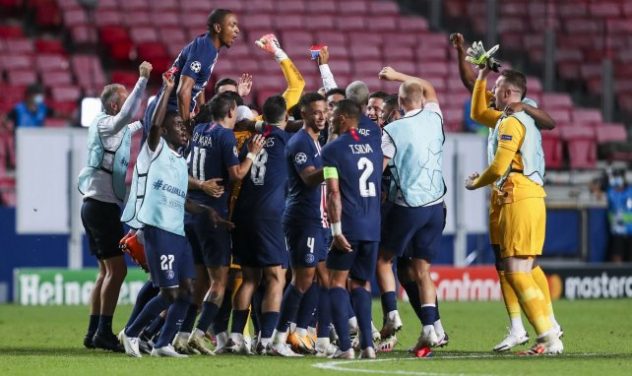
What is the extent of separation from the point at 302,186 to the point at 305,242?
0.46 metres

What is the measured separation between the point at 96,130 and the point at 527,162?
3.83 meters

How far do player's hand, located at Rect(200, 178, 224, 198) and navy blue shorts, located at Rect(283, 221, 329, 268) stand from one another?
0.61 meters

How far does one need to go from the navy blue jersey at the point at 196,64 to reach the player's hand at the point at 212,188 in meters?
0.87

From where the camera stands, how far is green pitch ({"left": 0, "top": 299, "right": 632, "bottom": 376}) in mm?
10625

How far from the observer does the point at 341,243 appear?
37.1 ft

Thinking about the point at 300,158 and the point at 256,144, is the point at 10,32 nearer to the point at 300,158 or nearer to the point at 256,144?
the point at 256,144

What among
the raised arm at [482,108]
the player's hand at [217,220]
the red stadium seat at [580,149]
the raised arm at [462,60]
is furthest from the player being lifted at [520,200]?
the red stadium seat at [580,149]

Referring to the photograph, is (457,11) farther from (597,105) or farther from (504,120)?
(504,120)

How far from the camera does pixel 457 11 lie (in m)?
29.9

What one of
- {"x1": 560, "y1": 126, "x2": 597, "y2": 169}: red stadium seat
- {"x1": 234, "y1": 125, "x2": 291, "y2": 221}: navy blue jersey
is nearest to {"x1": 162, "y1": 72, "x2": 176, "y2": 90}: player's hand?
{"x1": 234, "y1": 125, "x2": 291, "y2": 221}: navy blue jersey

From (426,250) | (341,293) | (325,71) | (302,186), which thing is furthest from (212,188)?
(325,71)

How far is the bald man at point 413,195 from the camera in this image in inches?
499

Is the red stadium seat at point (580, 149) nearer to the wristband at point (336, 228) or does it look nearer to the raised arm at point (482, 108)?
the raised arm at point (482, 108)

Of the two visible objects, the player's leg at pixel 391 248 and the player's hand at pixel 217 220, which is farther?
the player's leg at pixel 391 248
